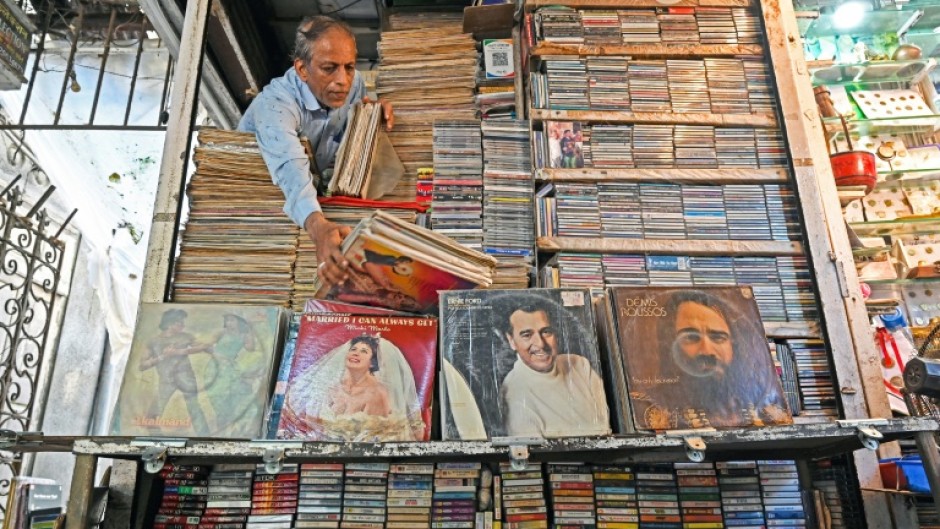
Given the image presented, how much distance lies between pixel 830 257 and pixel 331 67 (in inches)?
86.4

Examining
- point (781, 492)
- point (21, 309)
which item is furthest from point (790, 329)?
point (21, 309)

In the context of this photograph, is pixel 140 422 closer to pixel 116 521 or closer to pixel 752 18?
pixel 116 521

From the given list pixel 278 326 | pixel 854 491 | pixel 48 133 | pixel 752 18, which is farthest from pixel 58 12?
pixel 854 491

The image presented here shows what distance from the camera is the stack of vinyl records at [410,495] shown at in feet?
6.31

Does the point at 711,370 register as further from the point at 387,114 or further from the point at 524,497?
the point at 387,114

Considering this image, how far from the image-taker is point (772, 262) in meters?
2.62

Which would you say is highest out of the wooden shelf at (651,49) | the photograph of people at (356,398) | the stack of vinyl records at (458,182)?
the wooden shelf at (651,49)

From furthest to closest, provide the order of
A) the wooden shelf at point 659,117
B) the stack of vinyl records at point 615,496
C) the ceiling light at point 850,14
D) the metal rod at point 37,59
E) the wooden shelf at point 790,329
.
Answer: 1. the ceiling light at point 850,14
2. the metal rod at point 37,59
3. the wooden shelf at point 659,117
4. the wooden shelf at point 790,329
5. the stack of vinyl records at point 615,496

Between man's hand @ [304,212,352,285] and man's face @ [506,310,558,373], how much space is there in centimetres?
55

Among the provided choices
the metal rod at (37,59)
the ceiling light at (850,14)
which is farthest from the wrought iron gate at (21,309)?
the ceiling light at (850,14)

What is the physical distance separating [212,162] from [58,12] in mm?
2542

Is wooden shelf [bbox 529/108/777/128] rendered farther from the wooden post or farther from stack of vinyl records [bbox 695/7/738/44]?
stack of vinyl records [bbox 695/7/738/44]

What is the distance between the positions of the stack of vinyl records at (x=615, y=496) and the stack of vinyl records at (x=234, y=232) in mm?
1318

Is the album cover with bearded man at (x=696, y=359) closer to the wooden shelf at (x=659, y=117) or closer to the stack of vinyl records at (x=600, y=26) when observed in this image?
the wooden shelf at (x=659, y=117)
